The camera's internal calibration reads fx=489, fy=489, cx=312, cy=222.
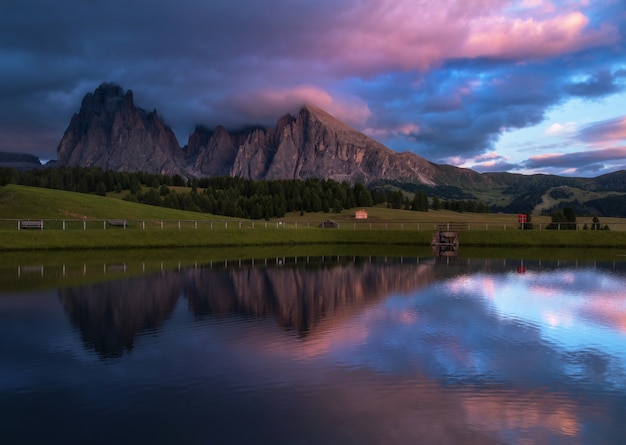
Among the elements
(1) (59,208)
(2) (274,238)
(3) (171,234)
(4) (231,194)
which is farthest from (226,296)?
(4) (231,194)

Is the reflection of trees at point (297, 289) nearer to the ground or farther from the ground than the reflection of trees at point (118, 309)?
nearer to the ground

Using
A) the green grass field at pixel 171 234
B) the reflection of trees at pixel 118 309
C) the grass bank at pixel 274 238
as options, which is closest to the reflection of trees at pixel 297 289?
the reflection of trees at pixel 118 309

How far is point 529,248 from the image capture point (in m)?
77.3

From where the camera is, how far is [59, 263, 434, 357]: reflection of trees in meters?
22.6

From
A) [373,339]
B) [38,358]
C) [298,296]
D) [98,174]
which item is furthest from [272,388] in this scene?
[98,174]

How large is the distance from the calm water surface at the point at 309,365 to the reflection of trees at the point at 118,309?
Answer: 5.5 inches

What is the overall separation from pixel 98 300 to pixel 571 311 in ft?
87.5

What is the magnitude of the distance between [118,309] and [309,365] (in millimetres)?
13543

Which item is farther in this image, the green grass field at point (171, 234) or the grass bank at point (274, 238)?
the green grass field at point (171, 234)

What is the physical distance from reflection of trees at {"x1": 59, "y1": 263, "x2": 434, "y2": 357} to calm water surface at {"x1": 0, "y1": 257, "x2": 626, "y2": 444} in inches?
7.1

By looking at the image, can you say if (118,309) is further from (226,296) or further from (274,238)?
(274,238)

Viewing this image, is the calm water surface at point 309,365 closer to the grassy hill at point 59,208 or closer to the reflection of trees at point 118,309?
the reflection of trees at point 118,309

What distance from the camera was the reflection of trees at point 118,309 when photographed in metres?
20.1

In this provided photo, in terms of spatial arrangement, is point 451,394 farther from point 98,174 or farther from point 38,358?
point 98,174
